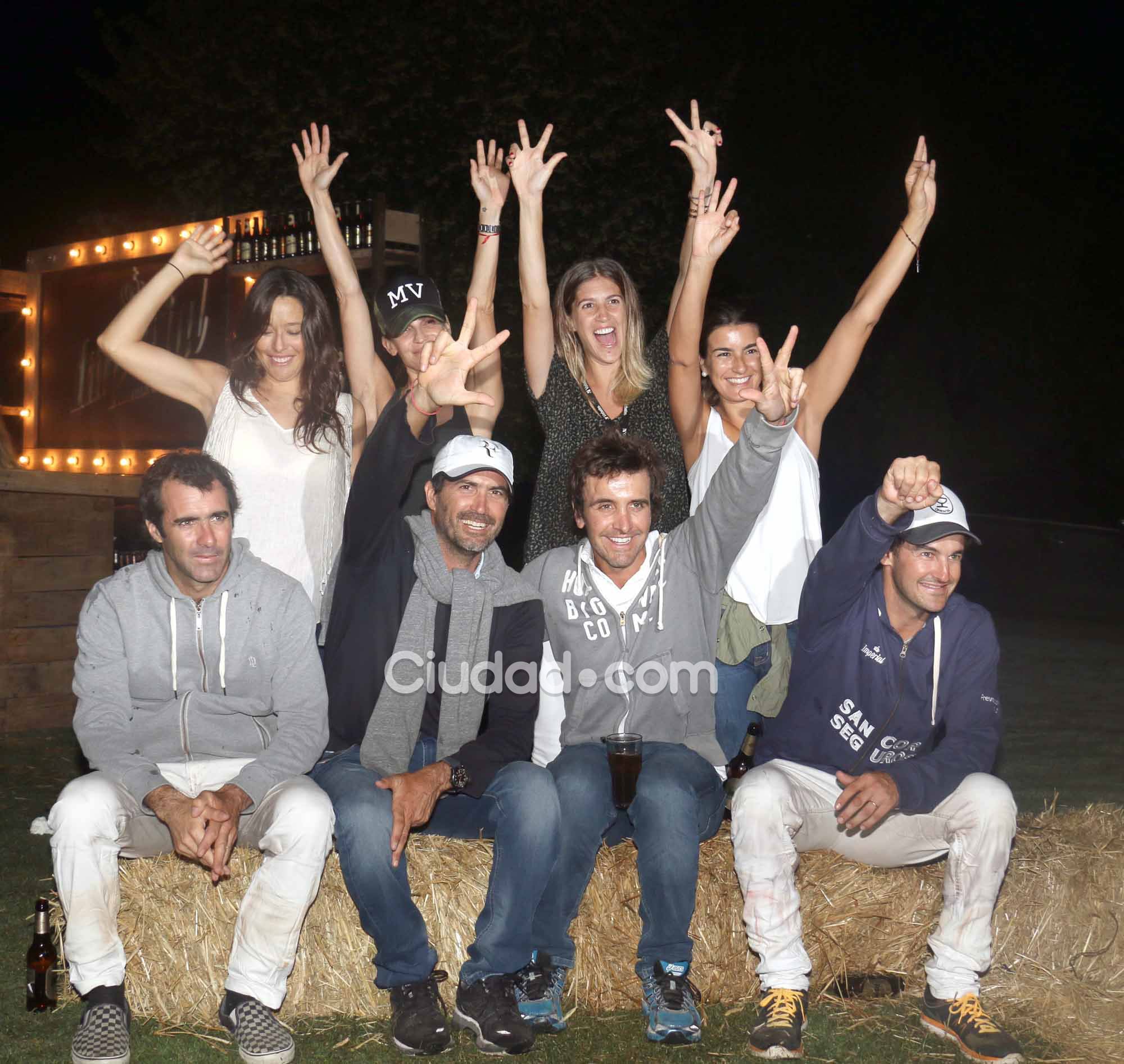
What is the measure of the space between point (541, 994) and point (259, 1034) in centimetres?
72

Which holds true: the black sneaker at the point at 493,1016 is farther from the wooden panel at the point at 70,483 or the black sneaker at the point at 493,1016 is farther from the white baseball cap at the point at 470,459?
the wooden panel at the point at 70,483

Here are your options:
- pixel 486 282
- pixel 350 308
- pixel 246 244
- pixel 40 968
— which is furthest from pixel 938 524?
pixel 246 244

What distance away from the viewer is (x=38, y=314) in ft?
35.6

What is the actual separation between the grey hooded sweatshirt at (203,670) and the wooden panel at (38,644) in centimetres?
382

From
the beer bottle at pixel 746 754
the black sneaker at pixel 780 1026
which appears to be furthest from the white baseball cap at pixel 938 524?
the black sneaker at pixel 780 1026

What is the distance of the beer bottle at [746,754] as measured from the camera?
371 cm

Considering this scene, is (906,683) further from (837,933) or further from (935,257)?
(935,257)

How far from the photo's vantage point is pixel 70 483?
7020mm

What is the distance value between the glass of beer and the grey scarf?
0.45m

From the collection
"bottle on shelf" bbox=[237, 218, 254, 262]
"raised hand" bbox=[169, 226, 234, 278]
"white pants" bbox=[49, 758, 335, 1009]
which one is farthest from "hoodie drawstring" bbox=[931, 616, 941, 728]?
"bottle on shelf" bbox=[237, 218, 254, 262]

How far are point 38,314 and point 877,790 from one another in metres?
9.86

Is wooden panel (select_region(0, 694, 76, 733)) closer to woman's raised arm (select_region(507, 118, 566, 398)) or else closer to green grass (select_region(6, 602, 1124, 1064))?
green grass (select_region(6, 602, 1124, 1064))
